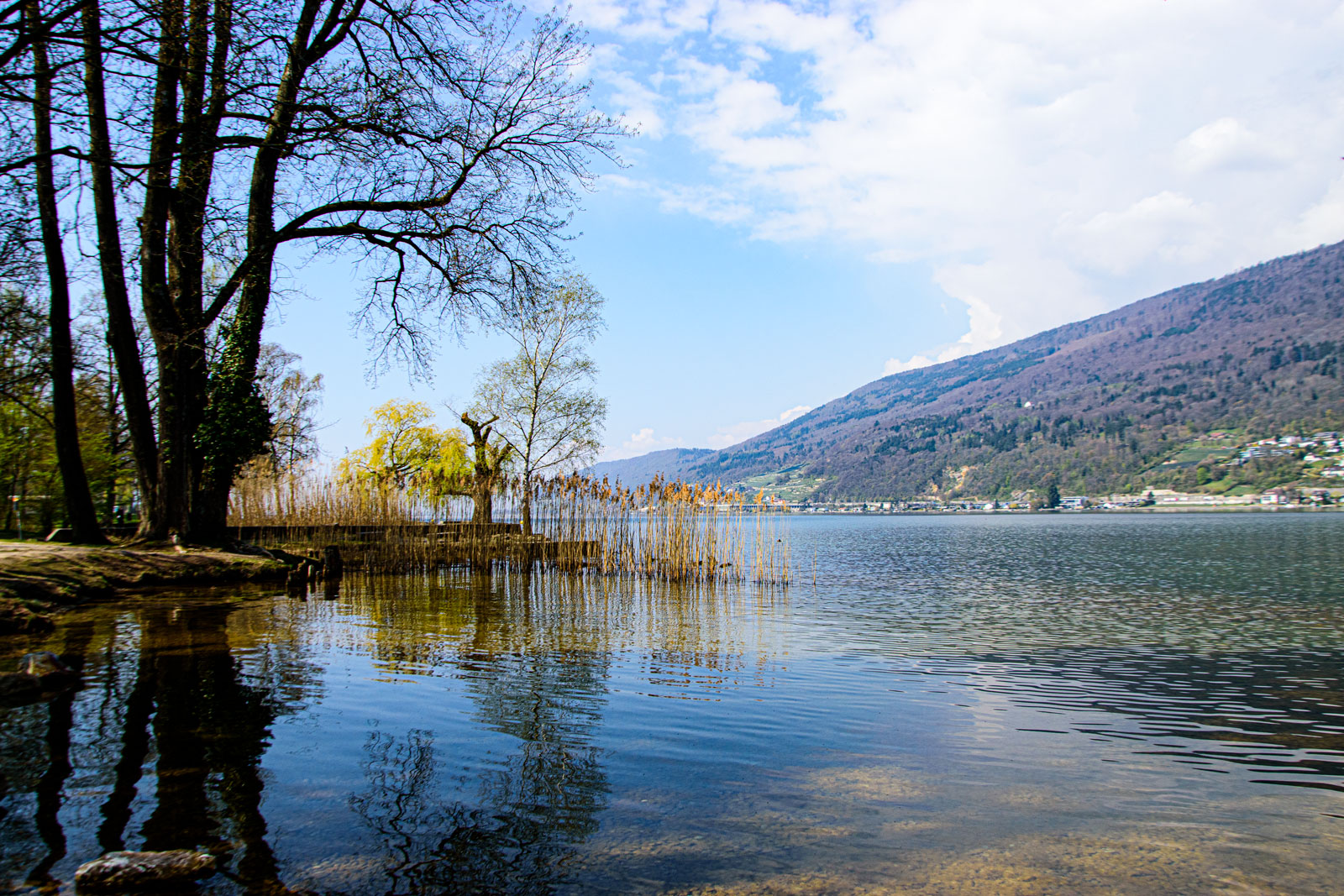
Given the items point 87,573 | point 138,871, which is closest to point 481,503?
point 87,573

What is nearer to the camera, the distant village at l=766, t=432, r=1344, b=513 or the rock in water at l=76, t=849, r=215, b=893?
the rock in water at l=76, t=849, r=215, b=893

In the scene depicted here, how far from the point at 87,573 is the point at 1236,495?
13592cm

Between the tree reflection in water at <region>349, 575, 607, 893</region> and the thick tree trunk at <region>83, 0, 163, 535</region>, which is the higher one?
the thick tree trunk at <region>83, 0, 163, 535</region>

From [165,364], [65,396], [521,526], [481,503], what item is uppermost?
[165,364]

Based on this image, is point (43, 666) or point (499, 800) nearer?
point (499, 800)

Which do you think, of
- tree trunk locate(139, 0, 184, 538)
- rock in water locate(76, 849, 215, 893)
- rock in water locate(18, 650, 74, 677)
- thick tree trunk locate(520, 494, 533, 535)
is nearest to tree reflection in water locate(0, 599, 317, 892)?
rock in water locate(76, 849, 215, 893)

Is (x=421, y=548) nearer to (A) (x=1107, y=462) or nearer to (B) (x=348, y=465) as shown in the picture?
(B) (x=348, y=465)

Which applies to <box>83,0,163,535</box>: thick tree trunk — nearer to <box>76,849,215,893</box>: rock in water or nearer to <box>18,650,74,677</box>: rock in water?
<box>18,650,74,677</box>: rock in water

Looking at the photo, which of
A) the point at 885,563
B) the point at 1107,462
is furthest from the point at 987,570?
the point at 1107,462

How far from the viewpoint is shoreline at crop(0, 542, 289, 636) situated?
8.79 meters

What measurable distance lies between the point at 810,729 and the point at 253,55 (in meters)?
9.55

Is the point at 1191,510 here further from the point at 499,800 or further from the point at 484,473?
the point at 499,800

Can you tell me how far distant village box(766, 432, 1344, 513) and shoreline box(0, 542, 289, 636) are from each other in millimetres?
104276

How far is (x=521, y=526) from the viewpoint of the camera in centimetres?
2069
